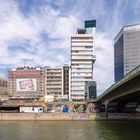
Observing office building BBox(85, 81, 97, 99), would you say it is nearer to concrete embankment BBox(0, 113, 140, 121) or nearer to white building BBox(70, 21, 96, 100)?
white building BBox(70, 21, 96, 100)

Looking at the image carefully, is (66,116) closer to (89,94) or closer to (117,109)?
(117,109)

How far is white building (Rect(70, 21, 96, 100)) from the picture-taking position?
187875mm

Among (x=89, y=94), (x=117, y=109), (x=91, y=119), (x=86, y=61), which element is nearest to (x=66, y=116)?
(x=91, y=119)

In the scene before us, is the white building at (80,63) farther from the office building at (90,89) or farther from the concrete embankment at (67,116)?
the concrete embankment at (67,116)

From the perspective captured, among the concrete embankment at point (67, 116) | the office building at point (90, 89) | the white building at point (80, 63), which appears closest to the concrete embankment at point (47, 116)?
the concrete embankment at point (67, 116)

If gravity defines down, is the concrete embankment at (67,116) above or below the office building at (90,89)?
below

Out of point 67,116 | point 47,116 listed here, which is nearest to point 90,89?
point 67,116

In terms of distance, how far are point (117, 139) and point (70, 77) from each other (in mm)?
130769

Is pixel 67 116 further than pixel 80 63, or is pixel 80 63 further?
pixel 80 63

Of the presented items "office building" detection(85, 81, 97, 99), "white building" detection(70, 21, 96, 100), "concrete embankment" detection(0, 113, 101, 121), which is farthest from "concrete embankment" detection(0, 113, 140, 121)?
"white building" detection(70, 21, 96, 100)

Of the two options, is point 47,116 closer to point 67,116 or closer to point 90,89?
point 67,116

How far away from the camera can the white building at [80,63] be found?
188m

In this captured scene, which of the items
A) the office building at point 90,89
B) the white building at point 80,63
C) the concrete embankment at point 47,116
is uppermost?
the white building at point 80,63

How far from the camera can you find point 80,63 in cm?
19075
